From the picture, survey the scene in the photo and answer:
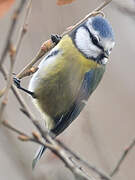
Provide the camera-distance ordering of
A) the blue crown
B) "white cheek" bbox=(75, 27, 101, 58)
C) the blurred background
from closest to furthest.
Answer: the blue crown < "white cheek" bbox=(75, 27, 101, 58) < the blurred background

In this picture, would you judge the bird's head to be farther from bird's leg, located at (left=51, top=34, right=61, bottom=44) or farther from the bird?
bird's leg, located at (left=51, top=34, right=61, bottom=44)

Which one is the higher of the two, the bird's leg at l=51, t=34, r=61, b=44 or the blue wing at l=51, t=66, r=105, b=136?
the bird's leg at l=51, t=34, r=61, b=44

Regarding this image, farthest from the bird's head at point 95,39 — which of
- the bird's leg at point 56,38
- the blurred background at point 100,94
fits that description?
the blurred background at point 100,94

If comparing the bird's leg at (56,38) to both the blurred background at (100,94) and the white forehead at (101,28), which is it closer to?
the white forehead at (101,28)

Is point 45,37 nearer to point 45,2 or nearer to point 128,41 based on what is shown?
point 45,2

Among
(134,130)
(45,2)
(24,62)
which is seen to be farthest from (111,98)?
(45,2)

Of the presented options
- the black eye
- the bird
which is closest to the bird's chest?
the bird

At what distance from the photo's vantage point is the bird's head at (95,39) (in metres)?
2.15

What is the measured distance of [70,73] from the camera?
2.24m

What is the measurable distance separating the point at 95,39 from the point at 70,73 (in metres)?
0.22

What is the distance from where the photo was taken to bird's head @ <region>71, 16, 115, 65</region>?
84.6 inches

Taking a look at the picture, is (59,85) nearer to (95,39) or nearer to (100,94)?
(95,39)

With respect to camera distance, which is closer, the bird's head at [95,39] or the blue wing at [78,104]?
the bird's head at [95,39]

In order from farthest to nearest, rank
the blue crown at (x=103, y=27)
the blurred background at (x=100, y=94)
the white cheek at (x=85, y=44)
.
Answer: the blurred background at (x=100, y=94)
the white cheek at (x=85, y=44)
the blue crown at (x=103, y=27)
